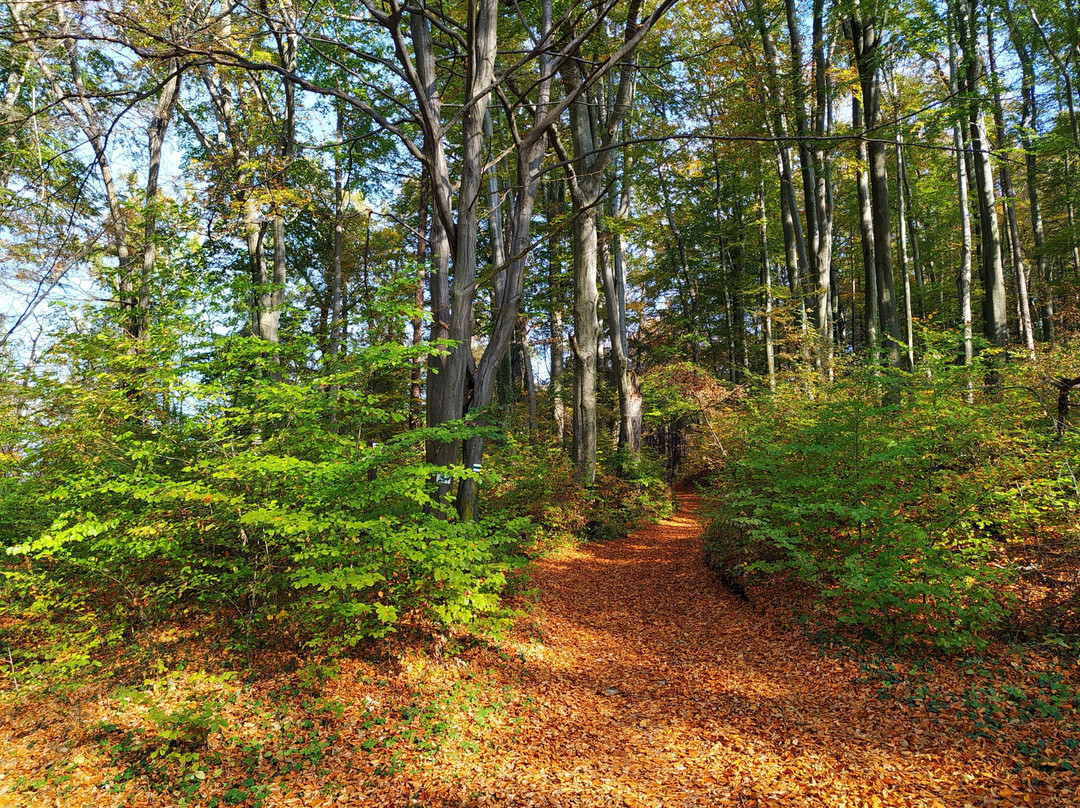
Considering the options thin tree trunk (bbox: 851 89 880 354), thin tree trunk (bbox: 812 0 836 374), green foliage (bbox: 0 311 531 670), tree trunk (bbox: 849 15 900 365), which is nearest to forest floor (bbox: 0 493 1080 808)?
green foliage (bbox: 0 311 531 670)

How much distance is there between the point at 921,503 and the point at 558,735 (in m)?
4.01

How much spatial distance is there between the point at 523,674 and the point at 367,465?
94.2 inches

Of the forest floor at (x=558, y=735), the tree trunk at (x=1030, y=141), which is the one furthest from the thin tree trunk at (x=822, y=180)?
the forest floor at (x=558, y=735)

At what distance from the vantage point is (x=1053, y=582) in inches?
163

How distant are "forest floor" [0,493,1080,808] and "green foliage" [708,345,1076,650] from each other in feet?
1.65

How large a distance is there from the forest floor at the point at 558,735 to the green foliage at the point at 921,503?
0.50 m

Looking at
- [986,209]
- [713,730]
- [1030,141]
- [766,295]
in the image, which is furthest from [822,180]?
[713,730]

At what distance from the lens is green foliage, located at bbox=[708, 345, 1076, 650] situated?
4.15 meters

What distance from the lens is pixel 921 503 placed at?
4.97 m

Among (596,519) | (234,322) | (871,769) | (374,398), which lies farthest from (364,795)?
(596,519)

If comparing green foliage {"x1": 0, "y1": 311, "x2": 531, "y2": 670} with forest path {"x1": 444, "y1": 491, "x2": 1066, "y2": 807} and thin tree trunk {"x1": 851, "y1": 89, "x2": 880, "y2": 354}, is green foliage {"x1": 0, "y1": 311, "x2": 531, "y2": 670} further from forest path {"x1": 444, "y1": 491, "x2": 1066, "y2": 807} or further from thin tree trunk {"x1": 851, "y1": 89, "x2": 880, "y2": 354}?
thin tree trunk {"x1": 851, "y1": 89, "x2": 880, "y2": 354}

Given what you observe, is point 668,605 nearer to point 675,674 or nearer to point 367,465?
point 675,674

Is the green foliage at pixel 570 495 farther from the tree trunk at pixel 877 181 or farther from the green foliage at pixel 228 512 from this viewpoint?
the tree trunk at pixel 877 181

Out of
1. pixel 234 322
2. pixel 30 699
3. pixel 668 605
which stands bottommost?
pixel 668 605
